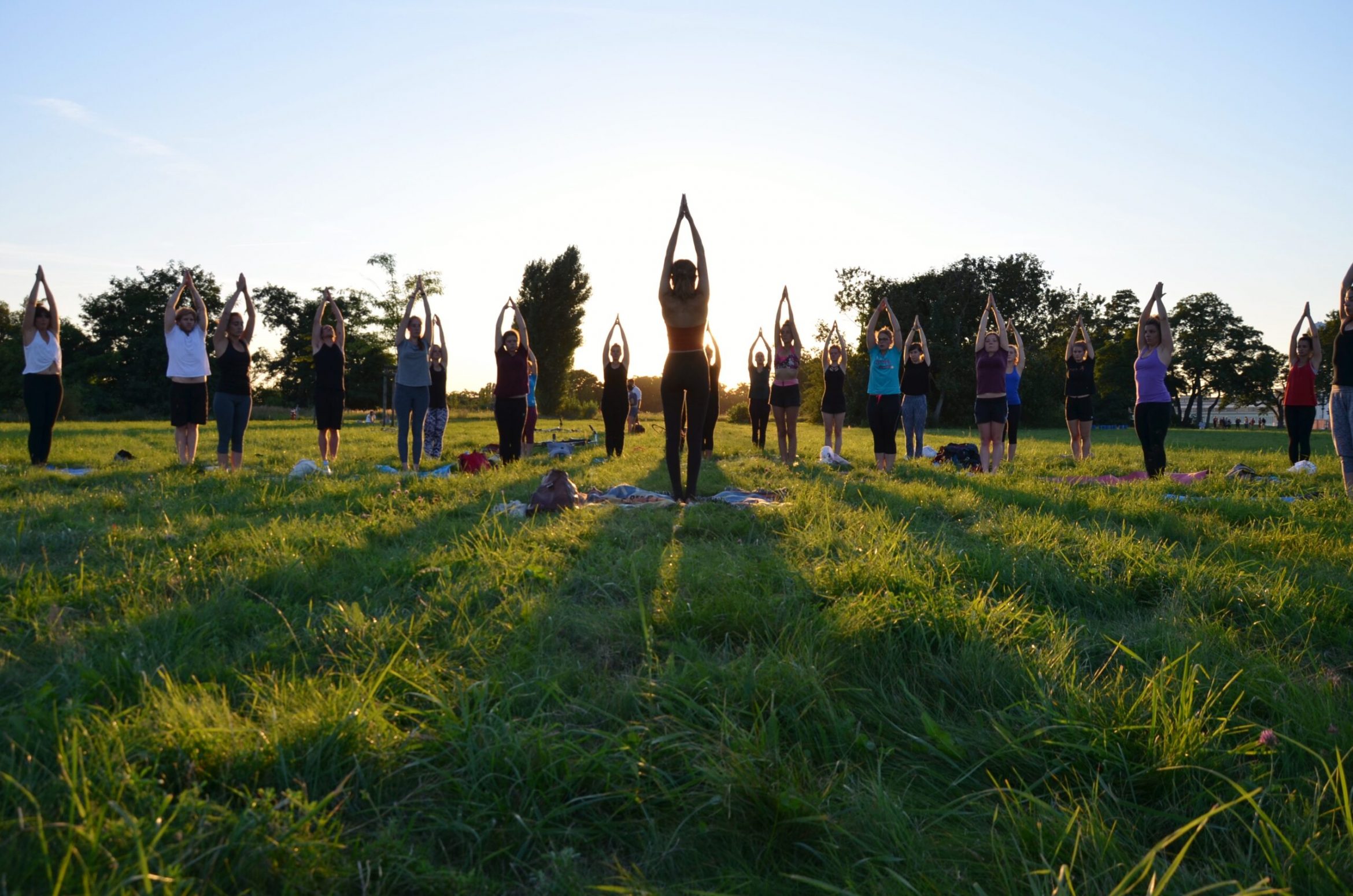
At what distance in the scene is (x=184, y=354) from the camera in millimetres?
9250

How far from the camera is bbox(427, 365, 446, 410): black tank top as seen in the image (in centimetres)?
1264

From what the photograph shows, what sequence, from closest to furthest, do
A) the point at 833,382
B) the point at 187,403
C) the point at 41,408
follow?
the point at 187,403, the point at 41,408, the point at 833,382

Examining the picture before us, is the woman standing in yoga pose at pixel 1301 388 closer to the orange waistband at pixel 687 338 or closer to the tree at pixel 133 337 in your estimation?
the orange waistband at pixel 687 338

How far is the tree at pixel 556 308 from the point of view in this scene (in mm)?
52812

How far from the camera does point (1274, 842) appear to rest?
72.1 inches

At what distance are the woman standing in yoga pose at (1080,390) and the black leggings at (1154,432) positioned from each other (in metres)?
2.20

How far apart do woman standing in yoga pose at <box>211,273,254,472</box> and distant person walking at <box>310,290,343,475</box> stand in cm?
79

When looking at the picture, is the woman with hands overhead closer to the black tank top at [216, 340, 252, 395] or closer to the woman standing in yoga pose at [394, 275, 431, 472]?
the woman standing in yoga pose at [394, 275, 431, 472]

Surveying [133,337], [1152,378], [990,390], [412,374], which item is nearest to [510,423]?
[412,374]

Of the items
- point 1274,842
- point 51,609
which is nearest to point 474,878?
point 1274,842

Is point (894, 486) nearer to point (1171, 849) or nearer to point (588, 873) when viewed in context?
point (1171, 849)

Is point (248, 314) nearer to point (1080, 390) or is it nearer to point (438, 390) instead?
point (438, 390)

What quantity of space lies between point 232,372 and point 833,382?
8.54 m

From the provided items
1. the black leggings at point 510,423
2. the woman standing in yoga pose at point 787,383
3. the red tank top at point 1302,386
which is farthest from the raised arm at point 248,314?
the red tank top at point 1302,386
